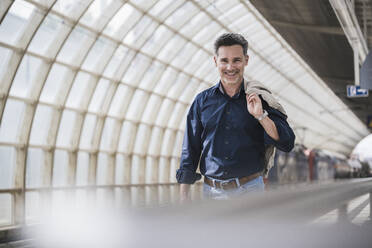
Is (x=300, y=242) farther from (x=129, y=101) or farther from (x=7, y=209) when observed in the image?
(x=129, y=101)

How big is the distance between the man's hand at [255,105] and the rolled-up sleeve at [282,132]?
4.9 inches

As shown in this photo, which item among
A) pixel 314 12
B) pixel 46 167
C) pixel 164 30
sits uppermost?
pixel 164 30

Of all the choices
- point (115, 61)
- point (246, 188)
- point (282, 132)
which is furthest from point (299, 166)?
point (282, 132)

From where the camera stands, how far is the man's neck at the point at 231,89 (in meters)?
2.42

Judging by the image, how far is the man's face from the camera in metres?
2.29

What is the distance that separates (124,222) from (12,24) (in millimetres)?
20391

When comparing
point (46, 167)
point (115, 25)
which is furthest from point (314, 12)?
point (46, 167)

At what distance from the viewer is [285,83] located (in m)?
45.4

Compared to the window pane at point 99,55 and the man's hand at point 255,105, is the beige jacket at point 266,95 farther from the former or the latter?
the window pane at point 99,55

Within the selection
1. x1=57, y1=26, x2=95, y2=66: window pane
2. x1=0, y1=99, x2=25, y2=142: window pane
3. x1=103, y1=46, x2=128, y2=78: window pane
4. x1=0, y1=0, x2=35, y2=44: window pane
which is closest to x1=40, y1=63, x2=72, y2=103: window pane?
x1=57, y1=26, x2=95, y2=66: window pane

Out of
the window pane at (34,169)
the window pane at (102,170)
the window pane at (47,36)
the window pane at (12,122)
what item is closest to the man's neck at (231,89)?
the window pane at (47,36)

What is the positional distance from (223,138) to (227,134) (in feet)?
0.11

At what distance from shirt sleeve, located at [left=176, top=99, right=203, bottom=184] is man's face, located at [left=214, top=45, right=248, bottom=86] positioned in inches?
11.9

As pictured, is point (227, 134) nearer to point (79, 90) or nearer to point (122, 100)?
point (79, 90)
